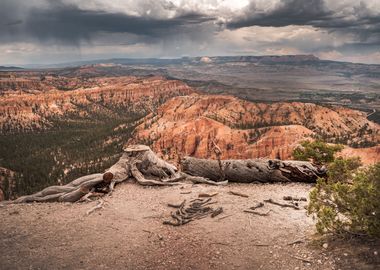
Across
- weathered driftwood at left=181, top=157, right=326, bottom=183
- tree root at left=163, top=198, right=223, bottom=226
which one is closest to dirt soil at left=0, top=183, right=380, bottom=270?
tree root at left=163, top=198, right=223, bottom=226

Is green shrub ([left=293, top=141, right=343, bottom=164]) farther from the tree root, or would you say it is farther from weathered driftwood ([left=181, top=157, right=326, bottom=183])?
the tree root

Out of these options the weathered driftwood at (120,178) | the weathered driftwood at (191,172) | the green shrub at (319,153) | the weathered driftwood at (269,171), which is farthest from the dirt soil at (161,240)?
the green shrub at (319,153)

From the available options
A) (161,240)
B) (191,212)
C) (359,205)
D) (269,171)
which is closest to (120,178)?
(191,212)

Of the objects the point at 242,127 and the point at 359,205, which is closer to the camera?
the point at 359,205

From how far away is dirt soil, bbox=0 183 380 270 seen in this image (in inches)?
454

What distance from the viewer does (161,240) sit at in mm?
13375

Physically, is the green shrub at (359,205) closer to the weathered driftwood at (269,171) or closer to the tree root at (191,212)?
the tree root at (191,212)

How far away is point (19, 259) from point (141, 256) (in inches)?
172

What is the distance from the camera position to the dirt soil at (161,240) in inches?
454

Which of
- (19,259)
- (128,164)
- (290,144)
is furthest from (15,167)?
(19,259)

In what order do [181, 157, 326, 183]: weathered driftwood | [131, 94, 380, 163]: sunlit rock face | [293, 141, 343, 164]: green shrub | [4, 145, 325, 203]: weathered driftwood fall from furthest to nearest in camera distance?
[131, 94, 380, 163]: sunlit rock face, [293, 141, 343, 164]: green shrub, [181, 157, 326, 183]: weathered driftwood, [4, 145, 325, 203]: weathered driftwood

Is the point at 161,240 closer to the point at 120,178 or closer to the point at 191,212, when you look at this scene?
the point at 191,212

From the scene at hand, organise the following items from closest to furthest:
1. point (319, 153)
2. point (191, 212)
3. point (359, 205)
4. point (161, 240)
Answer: point (359, 205)
point (161, 240)
point (191, 212)
point (319, 153)

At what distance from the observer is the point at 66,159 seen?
133 meters
